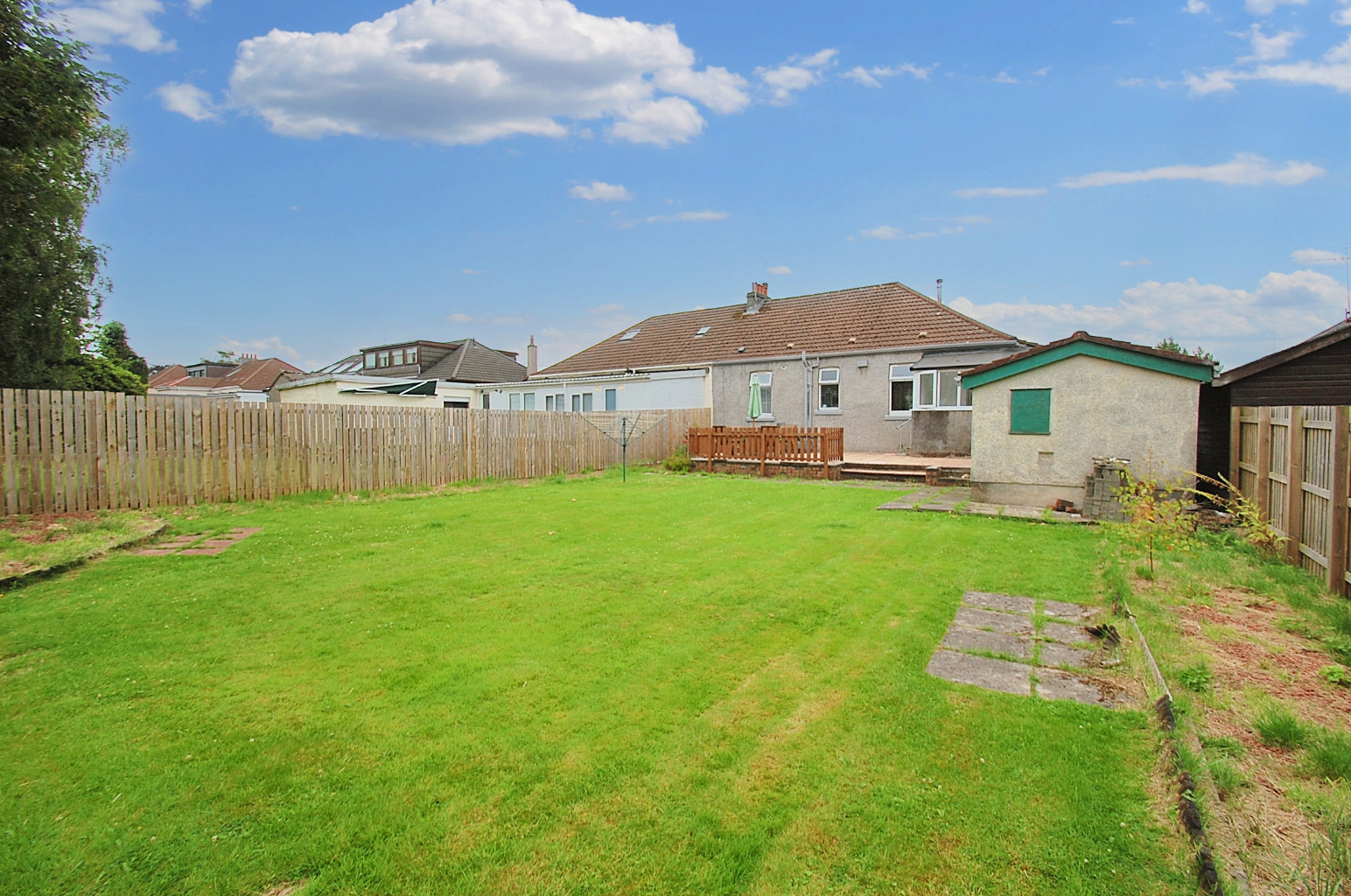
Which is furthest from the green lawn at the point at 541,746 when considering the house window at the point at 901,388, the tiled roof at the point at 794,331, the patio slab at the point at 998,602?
the tiled roof at the point at 794,331

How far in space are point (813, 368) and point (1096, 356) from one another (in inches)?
496

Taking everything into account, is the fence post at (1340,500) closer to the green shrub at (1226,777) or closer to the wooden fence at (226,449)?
the green shrub at (1226,777)

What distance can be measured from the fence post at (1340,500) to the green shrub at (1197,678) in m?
2.59

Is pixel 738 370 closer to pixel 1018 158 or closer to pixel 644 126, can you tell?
pixel 644 126

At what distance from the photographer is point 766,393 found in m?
23.9

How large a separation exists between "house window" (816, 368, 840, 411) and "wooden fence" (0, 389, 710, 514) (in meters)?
10.2

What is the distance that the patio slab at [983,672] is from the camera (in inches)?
153

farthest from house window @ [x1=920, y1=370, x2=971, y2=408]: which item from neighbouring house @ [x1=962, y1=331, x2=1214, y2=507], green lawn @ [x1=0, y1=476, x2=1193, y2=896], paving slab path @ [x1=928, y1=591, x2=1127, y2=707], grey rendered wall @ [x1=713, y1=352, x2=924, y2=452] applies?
paving slab path @ [x1=928, y1=591, x2=1127, y2=707]

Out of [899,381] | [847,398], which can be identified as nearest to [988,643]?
[899,381]

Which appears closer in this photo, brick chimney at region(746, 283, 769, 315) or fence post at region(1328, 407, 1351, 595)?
fence post at region(1328, 407, 1351, 595)

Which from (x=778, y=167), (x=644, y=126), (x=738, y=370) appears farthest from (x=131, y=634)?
(x=738, y=370)

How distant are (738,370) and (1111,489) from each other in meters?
15.8

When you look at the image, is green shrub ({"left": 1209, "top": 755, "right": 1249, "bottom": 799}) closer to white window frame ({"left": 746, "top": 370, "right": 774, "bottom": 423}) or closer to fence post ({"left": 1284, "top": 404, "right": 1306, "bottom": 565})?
fence post ({"left": 1284, "top": 404, "right": 1306, "bottom": 565})

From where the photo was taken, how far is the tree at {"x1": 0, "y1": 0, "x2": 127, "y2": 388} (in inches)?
346
